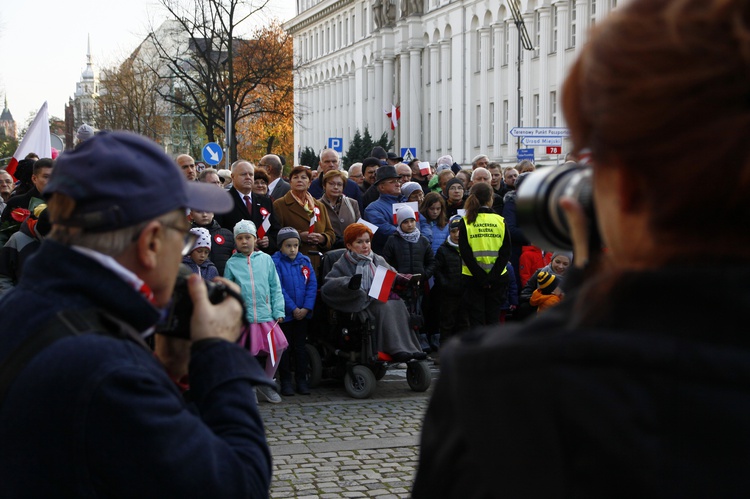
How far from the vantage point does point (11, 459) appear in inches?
83.7

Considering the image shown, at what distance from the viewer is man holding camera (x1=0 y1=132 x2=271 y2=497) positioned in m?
2.08

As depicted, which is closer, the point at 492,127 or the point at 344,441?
the point at 344,441

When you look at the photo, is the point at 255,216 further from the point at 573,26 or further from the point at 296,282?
the point at 573,26

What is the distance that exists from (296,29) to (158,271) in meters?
102

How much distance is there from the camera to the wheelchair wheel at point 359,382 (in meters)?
10.2

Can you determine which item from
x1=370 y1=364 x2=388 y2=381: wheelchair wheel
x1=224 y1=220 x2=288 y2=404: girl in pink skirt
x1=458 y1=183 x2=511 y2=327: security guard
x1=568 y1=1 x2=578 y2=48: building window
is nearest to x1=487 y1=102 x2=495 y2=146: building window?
x1=568 y1=1 x2=578 y2=48: building window

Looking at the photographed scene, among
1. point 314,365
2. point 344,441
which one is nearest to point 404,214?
point 314,365

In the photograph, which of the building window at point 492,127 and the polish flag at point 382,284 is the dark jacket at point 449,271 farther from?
the building window at point 492,127

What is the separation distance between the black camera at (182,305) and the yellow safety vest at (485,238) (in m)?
9.42

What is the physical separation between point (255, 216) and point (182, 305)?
9011 millimetres

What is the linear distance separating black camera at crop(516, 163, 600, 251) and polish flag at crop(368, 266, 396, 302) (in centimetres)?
842

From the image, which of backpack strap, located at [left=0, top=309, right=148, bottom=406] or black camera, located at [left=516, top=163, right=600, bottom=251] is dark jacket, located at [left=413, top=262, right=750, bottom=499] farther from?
backpack strap, located at [left=0, top=309, right=148, bottom=406]

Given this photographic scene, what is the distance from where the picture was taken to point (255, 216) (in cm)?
1141

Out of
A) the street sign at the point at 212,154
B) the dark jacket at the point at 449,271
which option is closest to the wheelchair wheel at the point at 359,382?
the dark jacket at the point at 449,271
